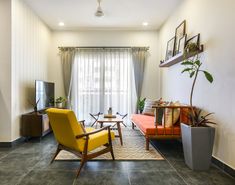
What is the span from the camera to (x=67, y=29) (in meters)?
6.27

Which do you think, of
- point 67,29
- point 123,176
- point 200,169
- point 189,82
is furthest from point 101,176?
point 67,29

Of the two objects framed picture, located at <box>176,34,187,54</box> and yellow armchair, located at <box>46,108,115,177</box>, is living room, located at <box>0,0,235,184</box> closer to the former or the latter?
framed picture, located at <box>176,34,187,54</box>

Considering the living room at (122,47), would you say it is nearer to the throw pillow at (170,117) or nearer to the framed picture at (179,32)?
the framed picture at (179,32)

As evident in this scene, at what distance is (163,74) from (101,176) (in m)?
4.14

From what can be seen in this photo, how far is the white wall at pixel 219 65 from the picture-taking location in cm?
260

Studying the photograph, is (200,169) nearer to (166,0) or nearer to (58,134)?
(58,134)

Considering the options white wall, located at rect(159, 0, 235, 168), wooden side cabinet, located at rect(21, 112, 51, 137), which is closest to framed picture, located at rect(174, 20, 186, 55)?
white wall, located at rect(159, 0, 235, 168)

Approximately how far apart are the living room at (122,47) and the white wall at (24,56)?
0.07 ft

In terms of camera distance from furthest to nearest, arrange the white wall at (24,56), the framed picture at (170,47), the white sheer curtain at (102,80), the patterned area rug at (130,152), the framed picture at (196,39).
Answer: the white sheer curtain at (102,80), the framed picture at (170,47), the white wall at (24,56), the framed picture at (196,39), the patterned area rug at (130,152)

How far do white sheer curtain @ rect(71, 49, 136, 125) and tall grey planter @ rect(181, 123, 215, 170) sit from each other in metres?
3.59

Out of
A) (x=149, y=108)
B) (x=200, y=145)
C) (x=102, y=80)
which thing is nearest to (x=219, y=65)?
(x=200, y=145)

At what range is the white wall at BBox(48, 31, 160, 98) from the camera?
6320mm

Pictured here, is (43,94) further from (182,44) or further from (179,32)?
(179,32)

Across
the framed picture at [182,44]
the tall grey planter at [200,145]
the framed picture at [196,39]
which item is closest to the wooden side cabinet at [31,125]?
the tall grey planter at [200,145]
